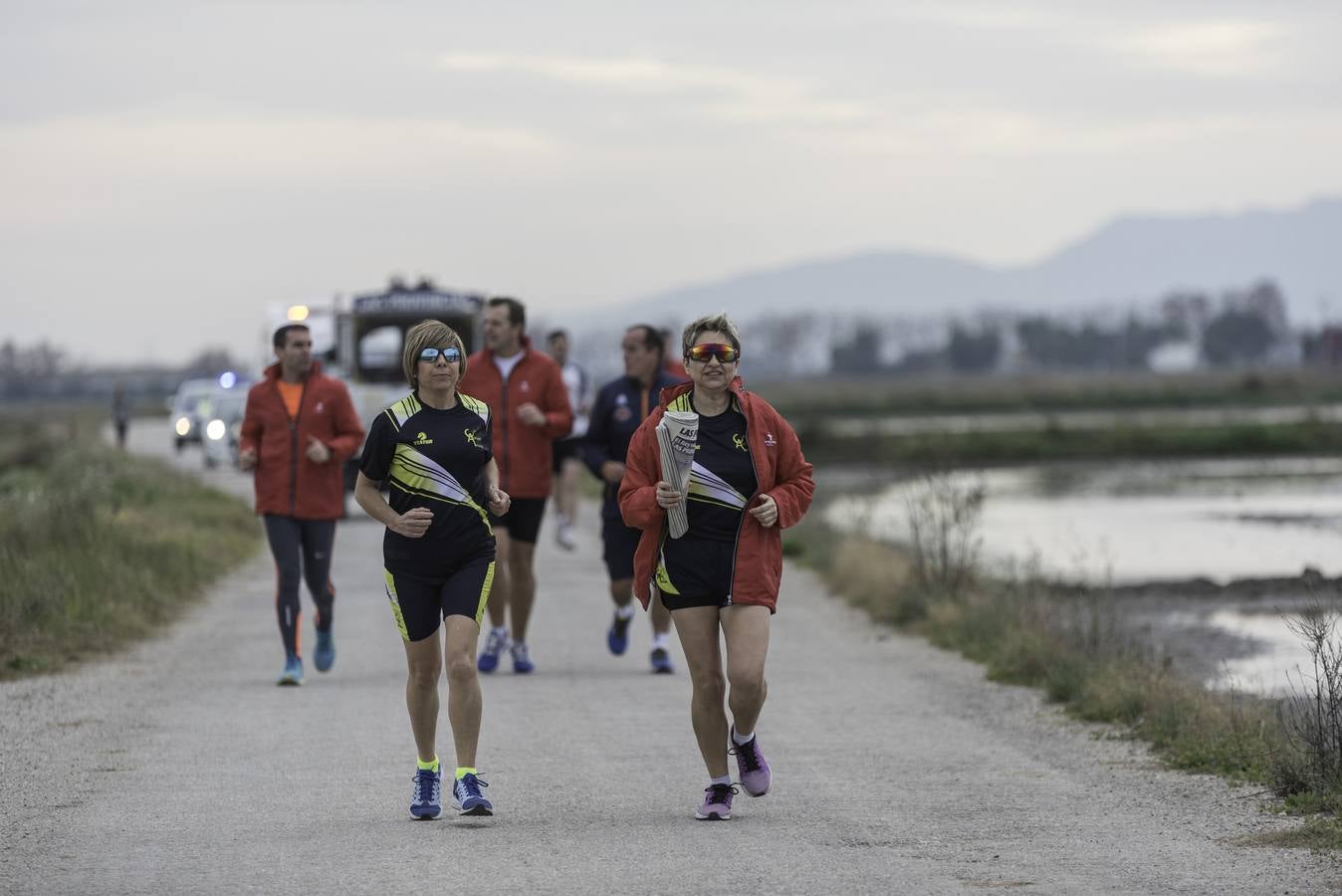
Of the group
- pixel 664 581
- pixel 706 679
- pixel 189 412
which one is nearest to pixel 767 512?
pixel 664 581

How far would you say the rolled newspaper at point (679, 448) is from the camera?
7.51 m

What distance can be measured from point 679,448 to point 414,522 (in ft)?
3.63

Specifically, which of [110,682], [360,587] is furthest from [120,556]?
[110,682]

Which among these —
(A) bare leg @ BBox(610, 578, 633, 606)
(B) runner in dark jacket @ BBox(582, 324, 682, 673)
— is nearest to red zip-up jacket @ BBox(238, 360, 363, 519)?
(B) runner in dark jacket @ BBox(582, 324, 682, 673)

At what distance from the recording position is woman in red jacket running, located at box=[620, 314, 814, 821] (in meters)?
7.57

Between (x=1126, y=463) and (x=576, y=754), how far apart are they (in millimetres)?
42139

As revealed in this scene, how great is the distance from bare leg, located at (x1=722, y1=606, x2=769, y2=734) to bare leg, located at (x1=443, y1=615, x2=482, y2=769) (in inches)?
39.8

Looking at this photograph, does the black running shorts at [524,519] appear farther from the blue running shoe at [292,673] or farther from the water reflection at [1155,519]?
the water reflection at [1155,519]

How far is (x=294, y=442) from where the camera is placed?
37.4 feet

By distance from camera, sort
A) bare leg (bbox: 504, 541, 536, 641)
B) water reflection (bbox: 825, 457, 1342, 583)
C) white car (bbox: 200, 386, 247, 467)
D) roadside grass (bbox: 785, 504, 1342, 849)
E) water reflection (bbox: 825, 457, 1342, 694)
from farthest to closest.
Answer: white car (bbox: 200, 386, 247, 467)
water reflection (bbox: 825, 457, 1342, 583)
water reflection (bbox: 825, 457, 1342, 694)
bare leg (bbox: 504, 541, 536, 641)
roadside grass (bbox: 785, 504, 1342, 849)

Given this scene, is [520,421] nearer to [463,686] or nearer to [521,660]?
[521,660]

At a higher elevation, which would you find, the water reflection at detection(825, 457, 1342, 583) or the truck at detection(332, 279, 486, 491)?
the truck at detection(332, 279, 486, 491)

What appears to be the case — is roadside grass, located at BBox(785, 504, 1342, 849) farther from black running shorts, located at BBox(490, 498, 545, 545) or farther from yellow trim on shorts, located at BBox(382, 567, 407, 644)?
yellow trim on shorts, located at BBox(382, 567, 407, 644)

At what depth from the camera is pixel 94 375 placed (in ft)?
572
